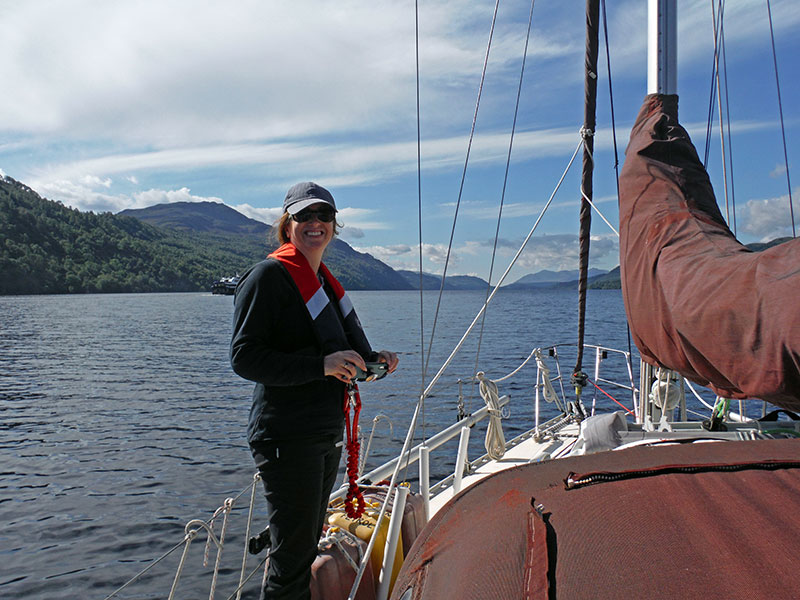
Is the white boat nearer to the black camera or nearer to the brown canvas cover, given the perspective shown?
the brown canvas cover

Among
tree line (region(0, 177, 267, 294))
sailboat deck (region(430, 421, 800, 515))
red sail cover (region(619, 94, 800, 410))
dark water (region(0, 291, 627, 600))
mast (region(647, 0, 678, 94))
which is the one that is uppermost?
tree line (region(0, 177, 267, 294))

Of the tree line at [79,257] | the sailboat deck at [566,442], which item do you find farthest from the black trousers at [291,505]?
the tree line at [79,257]

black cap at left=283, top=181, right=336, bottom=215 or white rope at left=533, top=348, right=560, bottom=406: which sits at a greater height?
black cap at left=283, top=181, right=336, bottom=215

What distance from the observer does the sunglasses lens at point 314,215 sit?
2.22 m

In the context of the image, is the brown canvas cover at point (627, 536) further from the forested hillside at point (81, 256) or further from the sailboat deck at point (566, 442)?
the forested hillside at point (81, 256)

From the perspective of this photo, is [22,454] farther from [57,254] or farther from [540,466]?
[57,254]

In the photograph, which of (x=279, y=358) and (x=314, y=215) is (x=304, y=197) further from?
(x=279, y=358)

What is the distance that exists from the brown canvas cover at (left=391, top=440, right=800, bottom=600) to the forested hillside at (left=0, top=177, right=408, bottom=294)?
343ft

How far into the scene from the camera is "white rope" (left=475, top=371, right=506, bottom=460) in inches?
167

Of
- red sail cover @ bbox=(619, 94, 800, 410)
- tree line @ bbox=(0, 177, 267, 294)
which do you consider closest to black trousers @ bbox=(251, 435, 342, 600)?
red sail cover @ bbox=(619, 94, 800, 410)

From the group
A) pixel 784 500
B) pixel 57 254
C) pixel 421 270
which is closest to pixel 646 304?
pixel 784 500

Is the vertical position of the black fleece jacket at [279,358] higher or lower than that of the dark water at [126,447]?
higher

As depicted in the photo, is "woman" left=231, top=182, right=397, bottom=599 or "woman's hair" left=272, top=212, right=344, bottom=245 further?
"woman's hair" left=272, top=212, right=344, bottom=245

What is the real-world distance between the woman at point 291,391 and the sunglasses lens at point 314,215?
0.02 meters
